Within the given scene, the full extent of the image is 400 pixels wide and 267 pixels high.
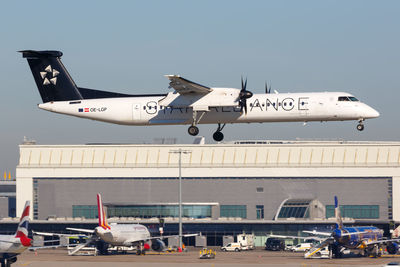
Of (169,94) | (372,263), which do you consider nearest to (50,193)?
(372,263)

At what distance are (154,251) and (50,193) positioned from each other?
162ft

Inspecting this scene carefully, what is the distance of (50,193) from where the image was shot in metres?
159

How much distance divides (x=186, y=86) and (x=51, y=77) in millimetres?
13130

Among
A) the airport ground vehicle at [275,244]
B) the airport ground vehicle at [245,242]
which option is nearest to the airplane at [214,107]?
the airport ground vehicle at [275,244]

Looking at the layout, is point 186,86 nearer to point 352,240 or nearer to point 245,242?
Answer: point 352,240

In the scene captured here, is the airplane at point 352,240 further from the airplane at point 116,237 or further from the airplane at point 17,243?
the airplane at point 17,243

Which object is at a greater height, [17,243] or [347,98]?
[347,98]

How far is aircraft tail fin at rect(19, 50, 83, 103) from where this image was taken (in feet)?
210

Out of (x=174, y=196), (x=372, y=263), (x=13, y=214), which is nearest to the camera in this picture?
(x=372, y=263)

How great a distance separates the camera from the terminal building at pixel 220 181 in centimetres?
15162

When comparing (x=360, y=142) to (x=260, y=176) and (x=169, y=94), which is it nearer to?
(x=260, y=176)

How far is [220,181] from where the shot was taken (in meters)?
154

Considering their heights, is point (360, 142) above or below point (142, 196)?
above

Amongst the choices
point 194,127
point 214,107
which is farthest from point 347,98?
point 194,127
